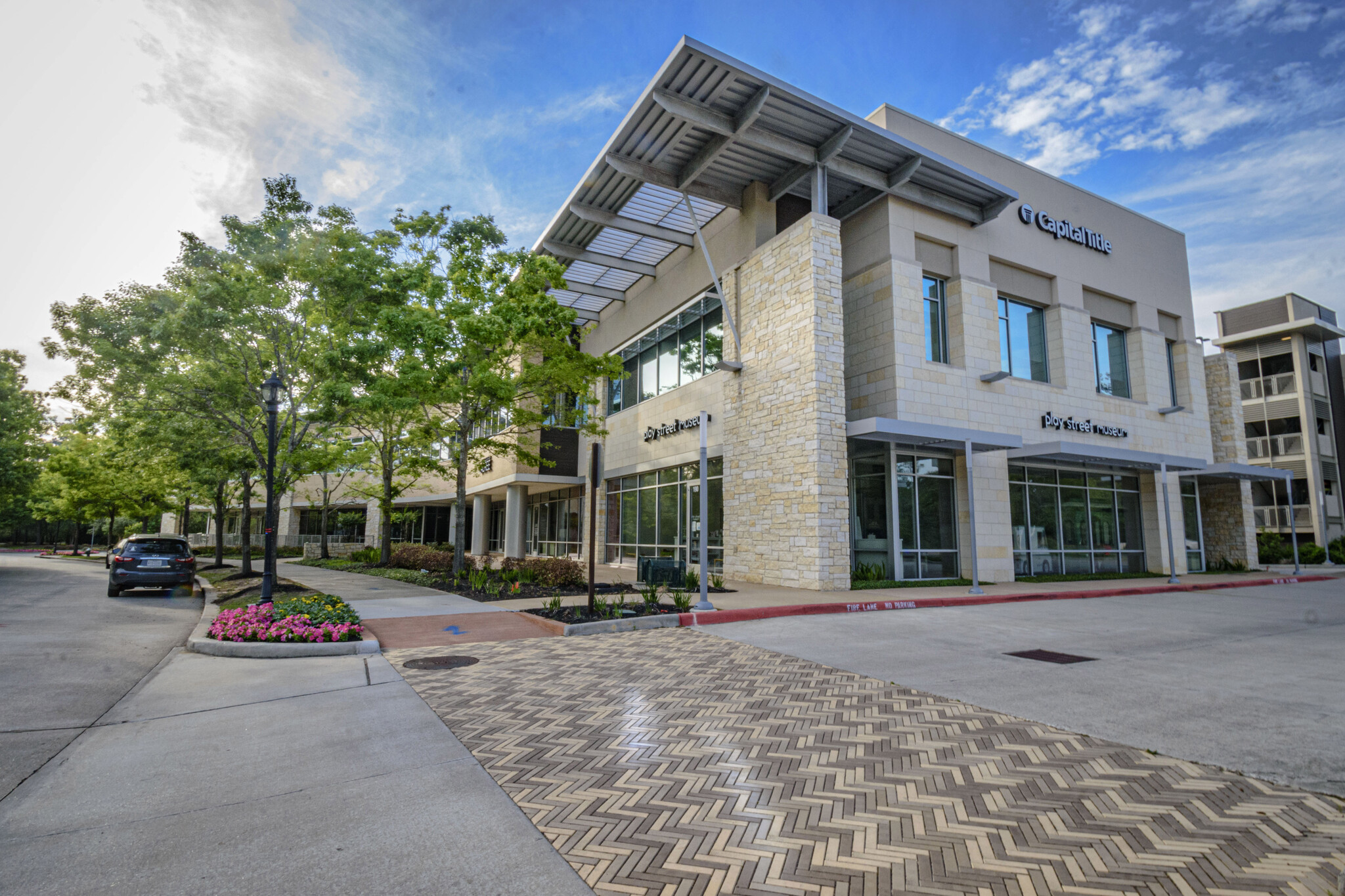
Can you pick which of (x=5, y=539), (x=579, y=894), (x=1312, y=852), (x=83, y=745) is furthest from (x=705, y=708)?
(x=5, y=539)

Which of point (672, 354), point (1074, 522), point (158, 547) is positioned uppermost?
point (672, 354)

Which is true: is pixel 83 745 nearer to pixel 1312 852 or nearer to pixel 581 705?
pixel 581 705

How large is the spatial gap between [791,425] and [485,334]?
763 cm

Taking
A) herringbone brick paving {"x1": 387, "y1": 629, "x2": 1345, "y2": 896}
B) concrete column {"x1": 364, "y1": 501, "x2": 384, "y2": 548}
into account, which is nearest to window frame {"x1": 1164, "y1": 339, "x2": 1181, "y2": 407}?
herringbone brick paving {"x1": 387, "y1": 629, "x2": 1345, "y2": 896}

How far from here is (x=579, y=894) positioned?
282 centimetres

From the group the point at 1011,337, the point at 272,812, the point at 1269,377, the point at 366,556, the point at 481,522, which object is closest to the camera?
the point at 272,812

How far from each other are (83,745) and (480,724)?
2886 millimetres

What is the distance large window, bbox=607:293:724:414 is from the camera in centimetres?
2145

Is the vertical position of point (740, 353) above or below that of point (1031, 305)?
below

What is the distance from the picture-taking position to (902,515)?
17.4 m

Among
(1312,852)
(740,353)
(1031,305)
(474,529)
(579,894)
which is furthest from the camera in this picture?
(474,529)

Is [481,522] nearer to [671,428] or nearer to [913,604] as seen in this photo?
[671,428]

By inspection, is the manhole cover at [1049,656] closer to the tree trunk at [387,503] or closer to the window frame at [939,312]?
the window frame at [939,312]

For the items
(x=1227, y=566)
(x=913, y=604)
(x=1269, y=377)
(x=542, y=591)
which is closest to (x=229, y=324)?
(x=542, y=591)
